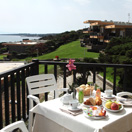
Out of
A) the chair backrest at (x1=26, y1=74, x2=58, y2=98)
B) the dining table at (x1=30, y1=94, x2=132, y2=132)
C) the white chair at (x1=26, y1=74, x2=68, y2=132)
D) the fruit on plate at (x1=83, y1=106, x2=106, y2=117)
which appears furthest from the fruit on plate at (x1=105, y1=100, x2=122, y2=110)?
the chair backrest at (x1=26, y1=74, x2=58, y2=98)

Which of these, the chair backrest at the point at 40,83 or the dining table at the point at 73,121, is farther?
the chair backrest at the point at 40,83

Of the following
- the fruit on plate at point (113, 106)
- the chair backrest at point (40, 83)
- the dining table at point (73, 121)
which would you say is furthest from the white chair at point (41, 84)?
the fruit on plate at point (113, 106)

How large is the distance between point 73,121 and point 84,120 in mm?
117

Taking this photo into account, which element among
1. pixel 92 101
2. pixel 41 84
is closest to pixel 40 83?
pixel 41 84

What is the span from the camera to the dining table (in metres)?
1.84

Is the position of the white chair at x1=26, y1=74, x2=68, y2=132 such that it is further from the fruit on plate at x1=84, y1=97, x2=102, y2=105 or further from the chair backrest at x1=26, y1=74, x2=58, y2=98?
the fruit on plate at x1=84, y1=97, x2=102, y2=105

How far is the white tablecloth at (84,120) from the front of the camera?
5.98 feet

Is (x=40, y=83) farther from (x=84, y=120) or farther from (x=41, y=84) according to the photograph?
(x=84, y=120)

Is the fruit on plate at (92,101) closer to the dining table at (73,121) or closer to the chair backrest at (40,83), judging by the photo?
the dining table at (73,121)

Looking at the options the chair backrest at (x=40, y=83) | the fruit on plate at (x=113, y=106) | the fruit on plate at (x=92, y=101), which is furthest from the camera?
the chair backrest at (x=40, y=83)

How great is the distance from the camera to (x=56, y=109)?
7.23 feet

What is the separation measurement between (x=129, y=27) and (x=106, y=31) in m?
5.67

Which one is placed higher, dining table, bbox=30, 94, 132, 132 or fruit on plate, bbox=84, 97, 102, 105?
fruit on plate, bbox=84, 97, 102, 105

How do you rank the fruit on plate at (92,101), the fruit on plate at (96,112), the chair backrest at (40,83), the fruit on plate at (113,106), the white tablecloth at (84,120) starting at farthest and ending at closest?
1. the chair backrest at (40,83)
2. the fruit on plate at (92,101)
3. the fruit on plate at (113,106)
4. the fruit on plate at (96,112)
5. the white tablecloth at (84,120)
